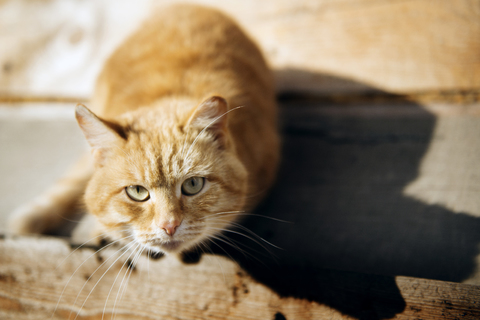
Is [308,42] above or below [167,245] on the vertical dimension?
above

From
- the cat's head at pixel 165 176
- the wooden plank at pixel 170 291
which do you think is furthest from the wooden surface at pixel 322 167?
the cat's head at pixel 165 176

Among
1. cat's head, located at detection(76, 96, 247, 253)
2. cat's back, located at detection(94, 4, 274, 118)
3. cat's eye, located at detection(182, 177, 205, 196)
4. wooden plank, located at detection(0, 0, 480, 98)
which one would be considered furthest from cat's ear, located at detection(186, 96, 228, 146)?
wooden plank, located at detection(0, 0, 480, 98)

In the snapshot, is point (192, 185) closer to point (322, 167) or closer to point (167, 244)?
point (167, 244)

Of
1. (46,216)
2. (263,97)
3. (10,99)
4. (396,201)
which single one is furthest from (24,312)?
(10,99)

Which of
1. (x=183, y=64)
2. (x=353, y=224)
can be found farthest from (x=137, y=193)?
(x=353, y=224)

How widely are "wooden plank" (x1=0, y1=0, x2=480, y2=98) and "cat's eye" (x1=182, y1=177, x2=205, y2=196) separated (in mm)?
1106

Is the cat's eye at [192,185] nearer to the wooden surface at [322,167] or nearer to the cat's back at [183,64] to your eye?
the wooden surface at [322,167]

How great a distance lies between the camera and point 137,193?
3.70ft

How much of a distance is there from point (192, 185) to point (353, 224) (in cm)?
69

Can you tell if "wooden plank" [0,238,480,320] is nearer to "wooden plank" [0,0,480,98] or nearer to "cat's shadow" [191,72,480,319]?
"cat's shadow" [191,72,480,319]

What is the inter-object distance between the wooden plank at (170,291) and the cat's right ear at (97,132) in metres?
0.39

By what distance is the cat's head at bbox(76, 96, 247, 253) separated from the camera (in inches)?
41.9

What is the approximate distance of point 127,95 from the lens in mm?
1557

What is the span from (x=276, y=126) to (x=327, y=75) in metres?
0.48
